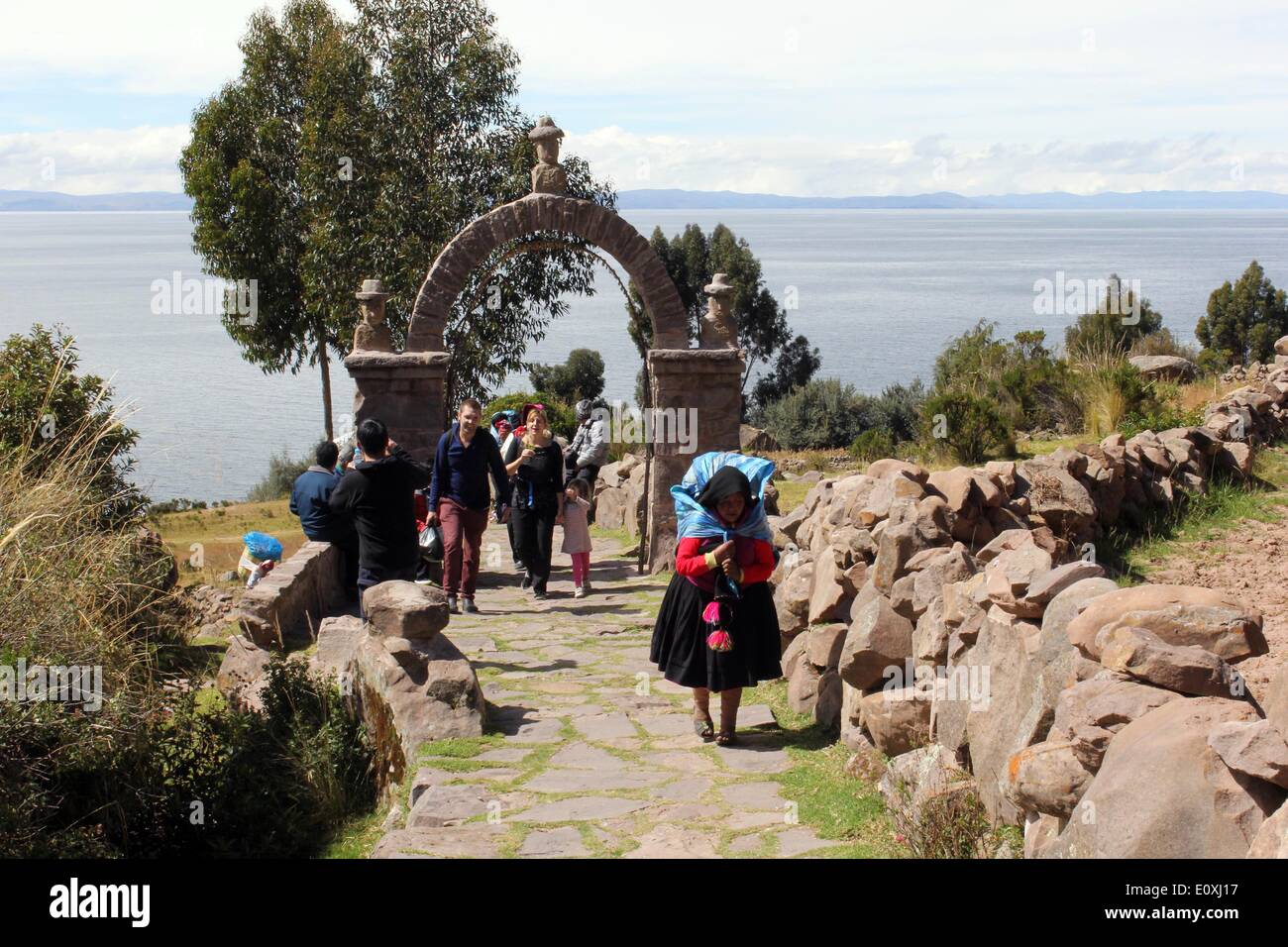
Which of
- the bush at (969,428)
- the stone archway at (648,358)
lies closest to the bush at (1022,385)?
the bush at (969,428)

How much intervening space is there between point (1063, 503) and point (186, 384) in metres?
54.9

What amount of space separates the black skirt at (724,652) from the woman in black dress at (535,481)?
415 centimetres

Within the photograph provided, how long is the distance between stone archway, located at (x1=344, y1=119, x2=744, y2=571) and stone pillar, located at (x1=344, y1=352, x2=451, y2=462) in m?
0.01

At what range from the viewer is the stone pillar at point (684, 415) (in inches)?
515

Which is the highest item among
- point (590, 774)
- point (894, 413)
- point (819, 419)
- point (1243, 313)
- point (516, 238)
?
point (1243, 313)

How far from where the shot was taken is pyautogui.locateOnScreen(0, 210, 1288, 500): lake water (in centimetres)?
4772

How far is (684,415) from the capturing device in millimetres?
13180

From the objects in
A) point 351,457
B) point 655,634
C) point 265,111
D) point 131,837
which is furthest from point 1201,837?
point 265,111

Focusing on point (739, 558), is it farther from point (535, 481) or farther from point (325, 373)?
point (325, 373)

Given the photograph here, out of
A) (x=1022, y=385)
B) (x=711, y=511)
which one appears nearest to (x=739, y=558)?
(x=711, y=511)

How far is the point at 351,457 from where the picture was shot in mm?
11469

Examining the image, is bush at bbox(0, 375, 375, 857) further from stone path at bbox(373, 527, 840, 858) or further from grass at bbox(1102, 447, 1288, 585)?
grass at bbox(1102, 447, 1288, 585)

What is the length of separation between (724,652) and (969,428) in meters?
10.5

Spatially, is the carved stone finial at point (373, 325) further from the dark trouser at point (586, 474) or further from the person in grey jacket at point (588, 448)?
the dark trouser at point (586, 474)
